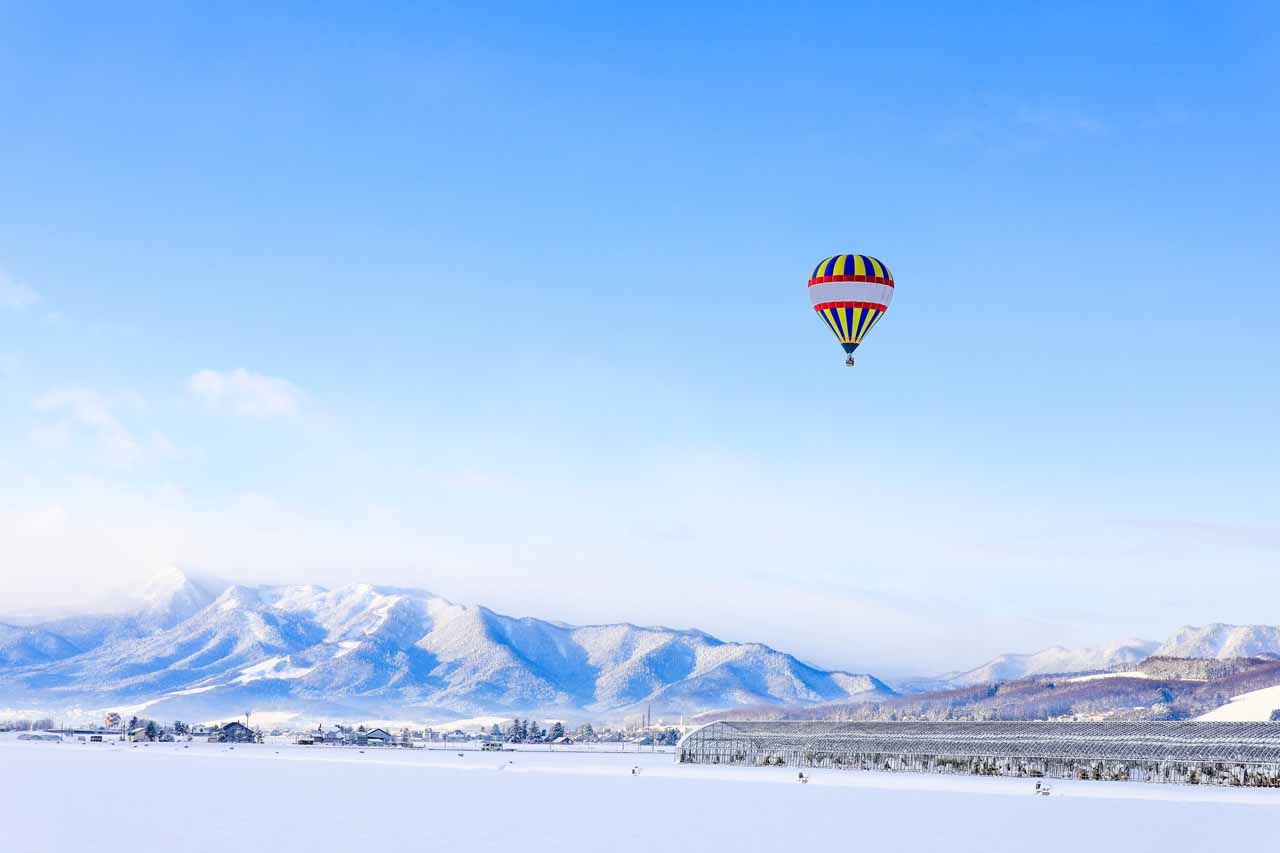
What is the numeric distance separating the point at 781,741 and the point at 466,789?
54.0 metres

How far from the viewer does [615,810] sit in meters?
77.9

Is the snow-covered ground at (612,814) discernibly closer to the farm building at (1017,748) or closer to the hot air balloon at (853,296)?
the farm building at (1017,748)

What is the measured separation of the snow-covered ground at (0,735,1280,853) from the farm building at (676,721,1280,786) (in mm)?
5416

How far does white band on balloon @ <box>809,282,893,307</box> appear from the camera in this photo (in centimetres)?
9588

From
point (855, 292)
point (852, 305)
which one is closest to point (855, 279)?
point (855, 292)

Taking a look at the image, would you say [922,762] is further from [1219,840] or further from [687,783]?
[1219,840]

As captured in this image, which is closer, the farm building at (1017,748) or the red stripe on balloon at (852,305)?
the red stripe on balloon at (852,305)

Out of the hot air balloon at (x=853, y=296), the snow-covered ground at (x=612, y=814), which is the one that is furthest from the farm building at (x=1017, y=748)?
the hot air balloon at (x=853, y=296)

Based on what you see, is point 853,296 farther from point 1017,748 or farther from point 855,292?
point 1017,748

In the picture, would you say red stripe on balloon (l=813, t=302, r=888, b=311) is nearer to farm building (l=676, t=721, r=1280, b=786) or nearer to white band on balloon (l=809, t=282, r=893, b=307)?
white band on balloon (l=809, t=282, r=893, b=307)

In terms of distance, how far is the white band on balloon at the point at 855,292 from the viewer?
95.9 meters

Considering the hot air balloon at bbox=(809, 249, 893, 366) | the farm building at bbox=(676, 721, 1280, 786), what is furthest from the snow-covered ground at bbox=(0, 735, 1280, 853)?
the hot air balloon at bbox=(809, 249, 893, 366)

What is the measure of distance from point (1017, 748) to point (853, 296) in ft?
167

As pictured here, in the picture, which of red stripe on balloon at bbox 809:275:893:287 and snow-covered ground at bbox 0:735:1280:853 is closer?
snow-covered ground at bbox 0:735:1280:853
